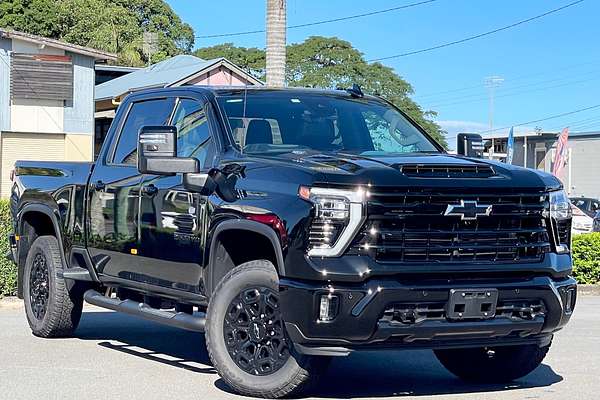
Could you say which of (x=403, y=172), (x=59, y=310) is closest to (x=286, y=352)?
(x=403, y=172)

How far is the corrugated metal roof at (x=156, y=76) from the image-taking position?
33.6 m

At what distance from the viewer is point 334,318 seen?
6.43m

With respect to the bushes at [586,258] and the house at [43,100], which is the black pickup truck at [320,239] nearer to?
the bushes at [586,258]

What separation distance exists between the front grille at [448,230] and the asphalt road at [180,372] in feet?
3.52

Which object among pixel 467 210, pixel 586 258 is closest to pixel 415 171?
pixel 467 210

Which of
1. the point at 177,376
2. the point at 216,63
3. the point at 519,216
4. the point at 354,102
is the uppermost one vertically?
the point at 216,63

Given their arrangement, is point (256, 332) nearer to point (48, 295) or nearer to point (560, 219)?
point (560, 219)

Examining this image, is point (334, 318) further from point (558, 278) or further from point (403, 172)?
point (558, 278)

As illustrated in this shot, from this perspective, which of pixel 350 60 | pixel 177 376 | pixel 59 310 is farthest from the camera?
pixel 350 60

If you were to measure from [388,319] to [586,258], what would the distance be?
11.9 meters

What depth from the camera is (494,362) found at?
7.98 m

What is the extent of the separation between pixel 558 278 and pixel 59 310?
4.50 metres

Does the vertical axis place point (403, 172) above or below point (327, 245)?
above

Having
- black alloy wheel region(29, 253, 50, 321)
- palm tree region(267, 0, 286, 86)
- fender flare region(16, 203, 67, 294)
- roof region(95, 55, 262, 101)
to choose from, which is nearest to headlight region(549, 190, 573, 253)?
fender flare region(16, 203, 67, 294)
